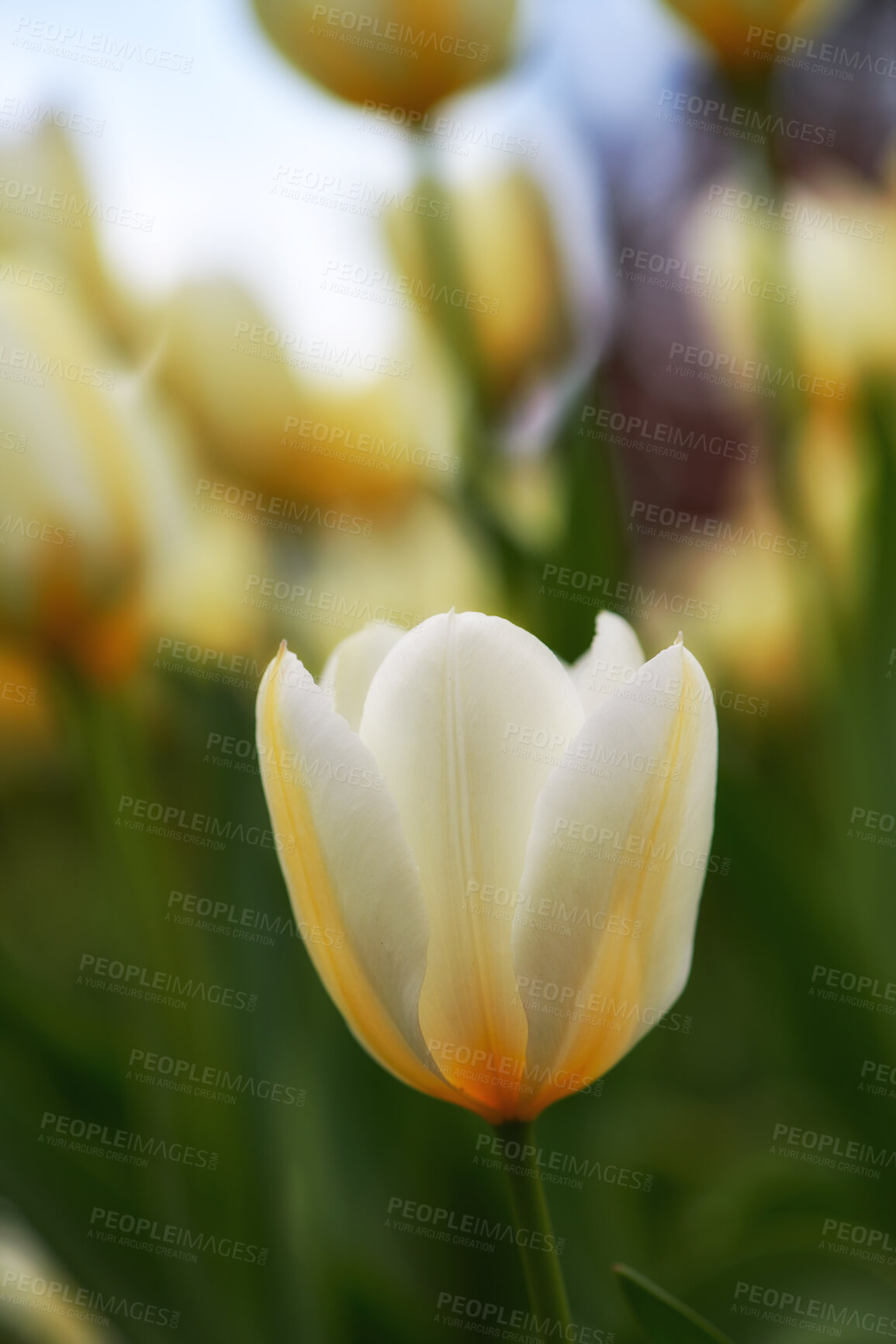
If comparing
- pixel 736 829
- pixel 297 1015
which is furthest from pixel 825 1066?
pixel 297 1015

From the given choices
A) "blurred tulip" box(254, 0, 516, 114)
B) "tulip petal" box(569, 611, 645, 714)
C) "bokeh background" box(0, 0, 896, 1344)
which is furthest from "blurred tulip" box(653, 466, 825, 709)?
"tulip petal" box(569, 611, 645, 714)

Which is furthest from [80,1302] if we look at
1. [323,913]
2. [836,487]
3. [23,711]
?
[836,487]

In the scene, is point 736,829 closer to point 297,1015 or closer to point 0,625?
point 297,1015

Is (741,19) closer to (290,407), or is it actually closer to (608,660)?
(290,407)

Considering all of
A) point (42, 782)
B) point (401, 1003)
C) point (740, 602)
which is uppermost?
point (401, 1003)

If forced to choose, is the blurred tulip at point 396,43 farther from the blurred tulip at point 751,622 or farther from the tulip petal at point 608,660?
the tulip petal at point 608,660

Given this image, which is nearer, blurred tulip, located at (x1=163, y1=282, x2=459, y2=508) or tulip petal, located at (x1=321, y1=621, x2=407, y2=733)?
tulip petal, located at (x1=321, y1=621, x2=407, y2=733)

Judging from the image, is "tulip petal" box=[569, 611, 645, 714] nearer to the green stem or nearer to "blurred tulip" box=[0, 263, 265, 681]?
the green stem
